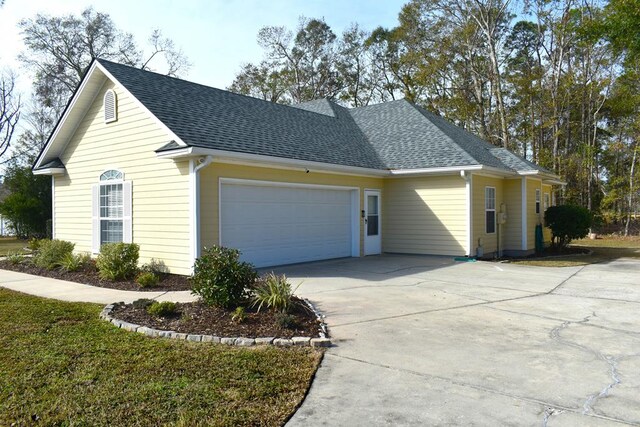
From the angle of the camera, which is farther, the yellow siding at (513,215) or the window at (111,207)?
the yellow siding at (513,215)

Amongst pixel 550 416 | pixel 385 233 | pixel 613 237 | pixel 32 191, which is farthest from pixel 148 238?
pixel 613 237

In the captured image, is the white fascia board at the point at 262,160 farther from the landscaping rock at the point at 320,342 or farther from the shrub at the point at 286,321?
the landscaping rock at the point at 320,342

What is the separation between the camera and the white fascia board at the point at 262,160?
976 centimetres

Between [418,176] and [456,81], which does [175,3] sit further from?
[456,81]

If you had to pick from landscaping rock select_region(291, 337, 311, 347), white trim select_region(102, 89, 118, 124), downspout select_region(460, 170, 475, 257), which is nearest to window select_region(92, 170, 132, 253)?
white trim select_region(102, 89, 118, 124)

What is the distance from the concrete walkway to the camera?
812 cm

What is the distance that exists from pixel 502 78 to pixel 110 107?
26.8 metres

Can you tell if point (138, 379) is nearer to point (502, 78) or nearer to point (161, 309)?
point (161, 309)

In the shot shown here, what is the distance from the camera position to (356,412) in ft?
11.9

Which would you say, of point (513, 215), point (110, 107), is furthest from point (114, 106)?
point (513, 215)

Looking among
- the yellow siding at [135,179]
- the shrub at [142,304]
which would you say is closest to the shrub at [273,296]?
the shrub at [142,304]

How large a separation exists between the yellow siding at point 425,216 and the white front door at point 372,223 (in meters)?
0.34

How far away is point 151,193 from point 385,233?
25.7ft

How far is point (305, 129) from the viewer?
15062mm
